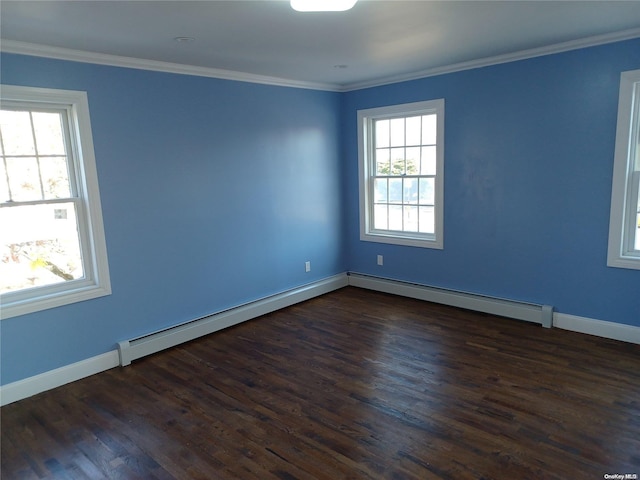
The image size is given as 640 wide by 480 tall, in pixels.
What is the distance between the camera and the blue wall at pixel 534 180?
3566 millimetres

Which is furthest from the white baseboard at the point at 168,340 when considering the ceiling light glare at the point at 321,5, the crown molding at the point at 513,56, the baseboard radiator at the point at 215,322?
the ceiling light glare at the point at 321,5

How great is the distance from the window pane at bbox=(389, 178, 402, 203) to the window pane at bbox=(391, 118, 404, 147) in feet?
1.36

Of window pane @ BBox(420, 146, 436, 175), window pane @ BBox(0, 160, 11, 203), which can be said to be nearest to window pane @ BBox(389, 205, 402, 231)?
window pane @ BBox(420, 146, 436, 175)

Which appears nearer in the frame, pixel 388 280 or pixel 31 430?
pixel 31 430

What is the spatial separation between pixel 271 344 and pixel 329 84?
3048mm

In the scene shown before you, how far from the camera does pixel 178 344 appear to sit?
3.90 meters

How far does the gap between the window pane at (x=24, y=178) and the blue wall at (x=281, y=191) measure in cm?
43

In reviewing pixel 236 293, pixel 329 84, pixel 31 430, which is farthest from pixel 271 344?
pixel 329 84

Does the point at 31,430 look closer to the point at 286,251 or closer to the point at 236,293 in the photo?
the point at 236,293

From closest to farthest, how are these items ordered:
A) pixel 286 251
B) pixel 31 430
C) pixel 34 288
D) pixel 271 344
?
1. pixel 31 430
2. pixel 34 288
3. pixel 271 344
4. pixel 286 251

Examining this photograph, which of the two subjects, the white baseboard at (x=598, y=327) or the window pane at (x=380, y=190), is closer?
the white baseboard at (x=598, y=327)

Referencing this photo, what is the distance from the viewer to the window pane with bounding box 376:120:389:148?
5086mm

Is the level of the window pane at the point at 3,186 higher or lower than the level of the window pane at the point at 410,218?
higher

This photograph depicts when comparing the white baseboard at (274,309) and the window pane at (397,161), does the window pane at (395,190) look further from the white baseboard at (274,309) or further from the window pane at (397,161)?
the white baseboard at (274,309)
